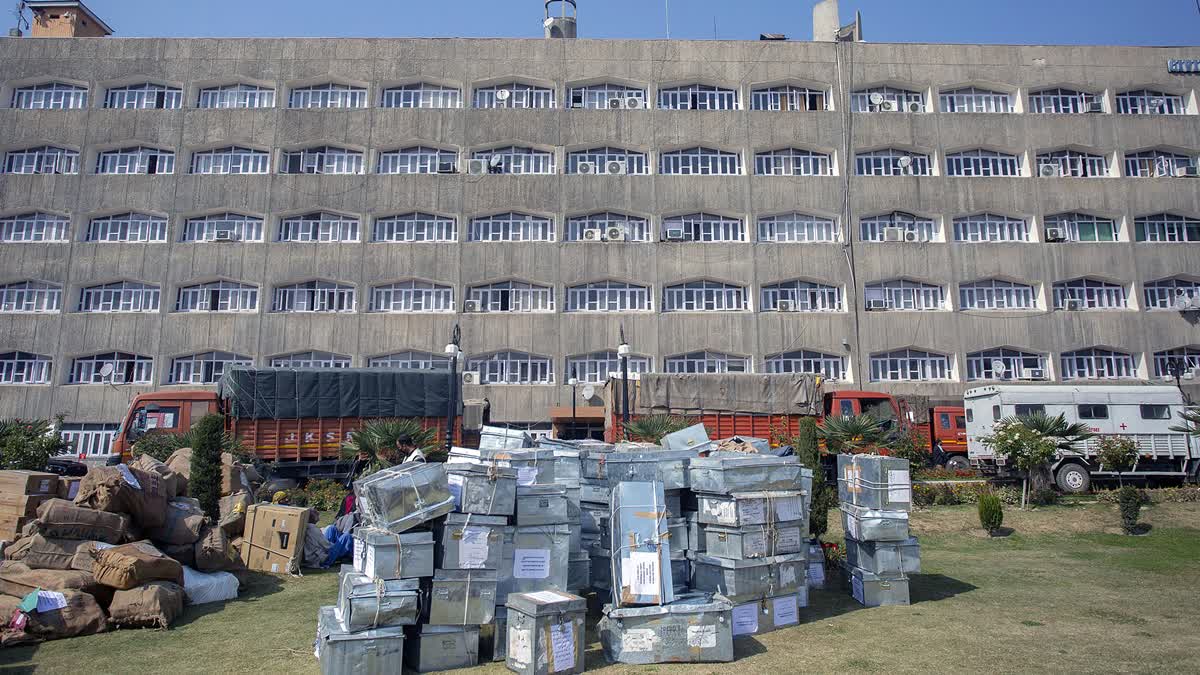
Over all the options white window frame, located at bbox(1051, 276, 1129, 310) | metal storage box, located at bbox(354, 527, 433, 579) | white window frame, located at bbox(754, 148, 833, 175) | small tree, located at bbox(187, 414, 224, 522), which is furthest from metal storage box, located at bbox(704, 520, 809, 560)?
white window frame, located at bbox(1051, 276, 1129, 310)

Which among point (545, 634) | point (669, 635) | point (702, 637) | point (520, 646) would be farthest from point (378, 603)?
point (702, 637)

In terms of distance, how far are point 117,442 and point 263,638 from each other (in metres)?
16.3

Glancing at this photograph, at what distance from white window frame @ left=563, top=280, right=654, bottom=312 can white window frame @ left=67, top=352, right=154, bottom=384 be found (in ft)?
Result: 61.3

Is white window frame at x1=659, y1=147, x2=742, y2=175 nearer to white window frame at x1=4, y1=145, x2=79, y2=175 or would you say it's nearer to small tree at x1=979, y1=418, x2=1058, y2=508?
small tree at x1=979, y1=418, x2=1058, y2=508

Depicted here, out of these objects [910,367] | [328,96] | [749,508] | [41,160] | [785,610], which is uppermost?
[328,96]

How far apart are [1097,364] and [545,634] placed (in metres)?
35.2

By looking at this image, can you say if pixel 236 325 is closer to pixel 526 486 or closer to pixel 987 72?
pixel 526 486

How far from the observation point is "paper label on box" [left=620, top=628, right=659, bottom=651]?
7289 millimetres

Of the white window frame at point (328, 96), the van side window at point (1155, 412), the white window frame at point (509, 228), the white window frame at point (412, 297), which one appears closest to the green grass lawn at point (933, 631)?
the van side window at point (1155, 412)

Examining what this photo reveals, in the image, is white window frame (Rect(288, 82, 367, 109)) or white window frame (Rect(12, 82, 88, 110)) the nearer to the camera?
white window frame (Rect(12, 82, 88, 110))

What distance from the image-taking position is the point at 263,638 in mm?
8156

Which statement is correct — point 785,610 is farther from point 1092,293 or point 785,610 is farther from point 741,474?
point 1092,293

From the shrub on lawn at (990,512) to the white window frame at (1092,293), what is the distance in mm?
24483

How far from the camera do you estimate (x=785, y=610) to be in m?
8.64
